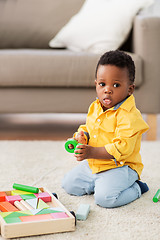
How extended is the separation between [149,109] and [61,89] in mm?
512

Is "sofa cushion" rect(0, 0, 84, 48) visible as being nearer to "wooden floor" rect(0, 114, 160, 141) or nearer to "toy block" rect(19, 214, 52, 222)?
"wooden floor" rect(0, 114, 160, 141)

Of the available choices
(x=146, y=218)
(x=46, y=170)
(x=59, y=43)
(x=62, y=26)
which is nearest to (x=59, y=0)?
(x=62, y=26)

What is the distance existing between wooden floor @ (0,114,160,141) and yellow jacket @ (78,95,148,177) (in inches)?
36.1

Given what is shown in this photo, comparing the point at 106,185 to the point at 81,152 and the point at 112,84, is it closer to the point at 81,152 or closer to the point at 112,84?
the point at 81,152

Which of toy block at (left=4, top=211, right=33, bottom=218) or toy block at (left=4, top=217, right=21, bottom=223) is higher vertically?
toy block at (left=4, top=217, right=21, bottom=223)

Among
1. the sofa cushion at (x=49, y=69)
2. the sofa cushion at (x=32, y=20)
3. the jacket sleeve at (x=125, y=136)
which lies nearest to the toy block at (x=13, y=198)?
the jacket sleeve at (x=125, y=136)

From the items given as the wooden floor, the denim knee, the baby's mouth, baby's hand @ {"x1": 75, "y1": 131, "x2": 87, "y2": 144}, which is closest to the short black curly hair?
the baby's mouth

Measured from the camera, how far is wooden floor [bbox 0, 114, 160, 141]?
2.22m

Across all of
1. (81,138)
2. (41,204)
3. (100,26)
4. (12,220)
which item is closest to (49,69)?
(100,26)

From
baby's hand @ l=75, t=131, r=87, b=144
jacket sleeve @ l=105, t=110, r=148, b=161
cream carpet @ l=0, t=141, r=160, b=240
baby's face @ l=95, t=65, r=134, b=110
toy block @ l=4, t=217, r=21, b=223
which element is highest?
baby's face @ l=95, t=65, r=134, b=110

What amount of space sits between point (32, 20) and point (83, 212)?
6.18ft

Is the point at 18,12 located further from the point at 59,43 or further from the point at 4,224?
the point at 4,224

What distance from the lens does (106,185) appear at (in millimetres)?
1221

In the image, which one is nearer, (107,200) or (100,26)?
(107,200)
